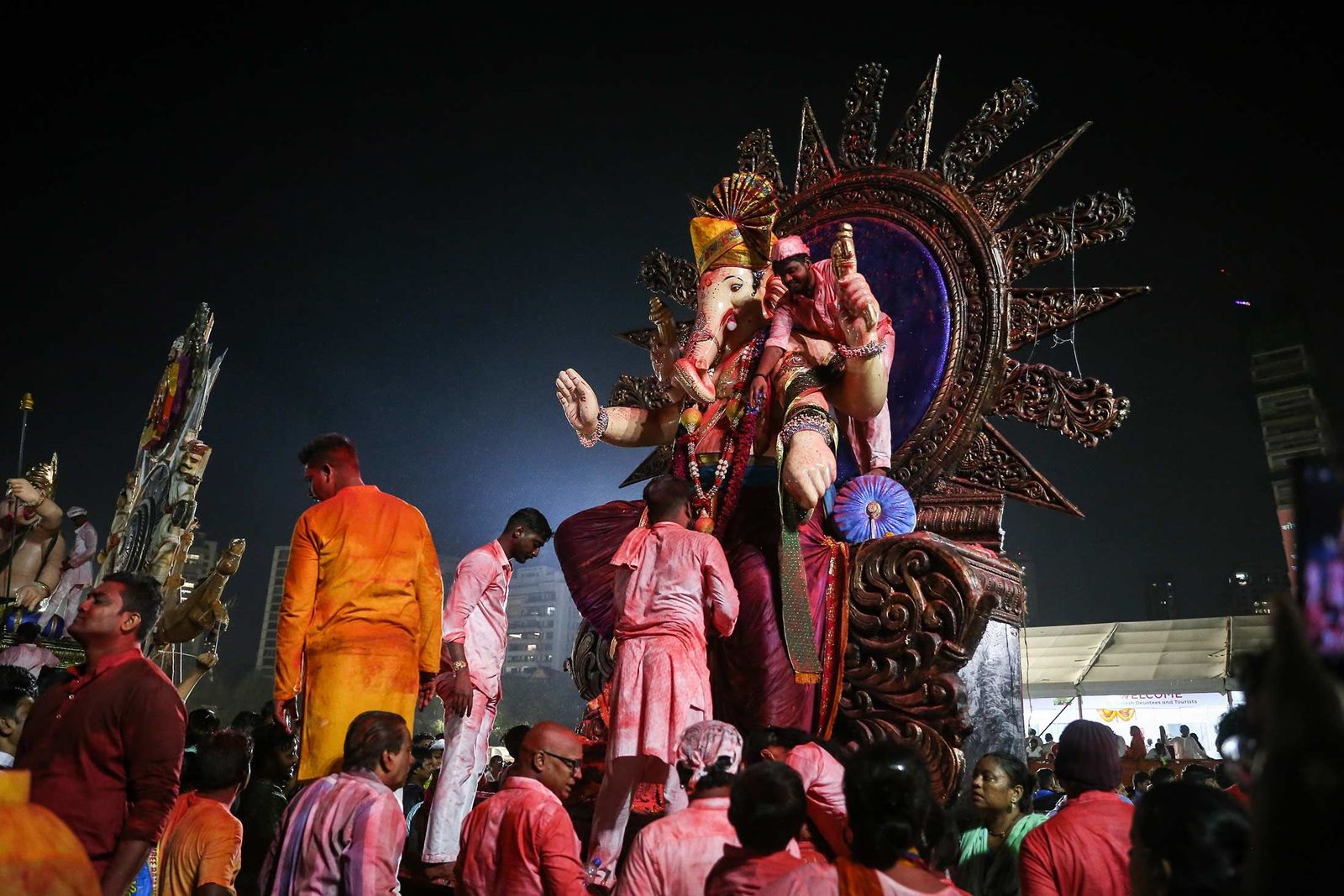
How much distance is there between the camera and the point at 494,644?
506cm

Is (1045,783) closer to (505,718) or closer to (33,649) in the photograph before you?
(33,649)

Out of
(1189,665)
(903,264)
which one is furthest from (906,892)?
(1189,665)

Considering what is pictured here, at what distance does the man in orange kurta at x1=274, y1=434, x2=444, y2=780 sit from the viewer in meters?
3.45

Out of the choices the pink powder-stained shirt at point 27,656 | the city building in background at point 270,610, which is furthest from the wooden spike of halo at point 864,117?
the city building in background at point 270,610

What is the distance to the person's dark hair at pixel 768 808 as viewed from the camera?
2.13 metres

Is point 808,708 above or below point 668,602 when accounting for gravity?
below

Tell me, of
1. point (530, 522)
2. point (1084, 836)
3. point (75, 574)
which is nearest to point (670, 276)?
point (530, 522)

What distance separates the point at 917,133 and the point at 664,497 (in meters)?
3.39

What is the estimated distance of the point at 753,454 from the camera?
5.10m

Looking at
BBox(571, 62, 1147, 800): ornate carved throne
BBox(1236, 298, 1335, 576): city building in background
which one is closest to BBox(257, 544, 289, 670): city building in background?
BBox(571, 62, 1147, 800): ornate carved throne

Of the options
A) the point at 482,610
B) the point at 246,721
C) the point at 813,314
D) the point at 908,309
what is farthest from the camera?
the point at 908,309

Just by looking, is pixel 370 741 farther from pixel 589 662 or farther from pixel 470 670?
pixel 589 662

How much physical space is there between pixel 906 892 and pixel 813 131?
575 centimetres

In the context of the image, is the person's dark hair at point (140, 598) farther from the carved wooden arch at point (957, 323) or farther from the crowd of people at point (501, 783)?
the carved wooden arch at point (957, 323)
